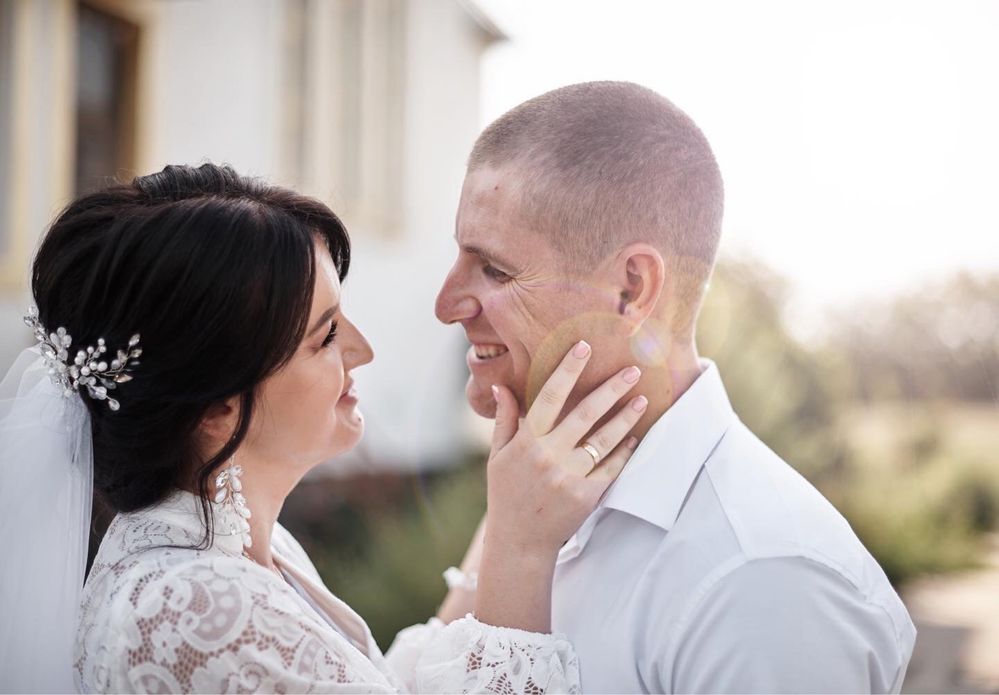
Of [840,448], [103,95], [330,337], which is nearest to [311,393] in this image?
[330,337]

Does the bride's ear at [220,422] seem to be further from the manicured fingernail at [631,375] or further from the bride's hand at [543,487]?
the manicured fingernail at [631,375]

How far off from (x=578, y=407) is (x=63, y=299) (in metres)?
1.32

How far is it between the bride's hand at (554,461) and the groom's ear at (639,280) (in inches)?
6.0

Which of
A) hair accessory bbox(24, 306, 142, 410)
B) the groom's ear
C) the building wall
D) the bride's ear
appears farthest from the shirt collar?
the building wall

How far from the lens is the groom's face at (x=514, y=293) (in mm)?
2490

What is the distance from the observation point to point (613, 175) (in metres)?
A: 2.44

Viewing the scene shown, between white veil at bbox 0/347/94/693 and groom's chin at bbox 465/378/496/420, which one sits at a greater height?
groom's chin at bbox 465/378/496/420

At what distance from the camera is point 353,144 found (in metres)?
9.98

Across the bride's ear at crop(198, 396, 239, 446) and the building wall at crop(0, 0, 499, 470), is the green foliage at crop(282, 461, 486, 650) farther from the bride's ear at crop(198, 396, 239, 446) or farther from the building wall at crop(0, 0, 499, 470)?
the bride's ear at crop(198, 396, 239, 446)

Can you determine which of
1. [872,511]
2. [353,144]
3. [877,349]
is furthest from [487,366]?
[877,349]

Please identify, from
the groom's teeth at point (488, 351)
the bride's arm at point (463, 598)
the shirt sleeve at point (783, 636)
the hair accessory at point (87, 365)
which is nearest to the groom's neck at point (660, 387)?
the groom's teeth at point (488, 351)

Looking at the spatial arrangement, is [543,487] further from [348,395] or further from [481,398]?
[348,395]

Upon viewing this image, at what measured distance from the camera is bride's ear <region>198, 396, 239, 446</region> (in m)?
2.29

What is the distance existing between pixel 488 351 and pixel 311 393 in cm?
59
